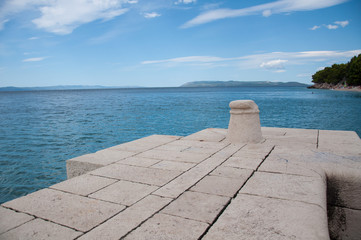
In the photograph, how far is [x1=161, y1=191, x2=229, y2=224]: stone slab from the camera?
2.69m

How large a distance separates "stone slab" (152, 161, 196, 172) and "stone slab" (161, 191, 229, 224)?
1062mm

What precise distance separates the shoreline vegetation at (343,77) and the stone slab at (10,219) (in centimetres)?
8565

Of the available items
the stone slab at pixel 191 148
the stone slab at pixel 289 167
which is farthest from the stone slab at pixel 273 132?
the stone slab at pixel 289 167

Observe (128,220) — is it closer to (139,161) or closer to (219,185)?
(219,185)

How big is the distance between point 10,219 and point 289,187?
3.28 meters

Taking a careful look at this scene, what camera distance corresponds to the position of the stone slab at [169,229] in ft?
7.59

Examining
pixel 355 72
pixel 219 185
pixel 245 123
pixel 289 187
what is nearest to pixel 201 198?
pixel 219 185

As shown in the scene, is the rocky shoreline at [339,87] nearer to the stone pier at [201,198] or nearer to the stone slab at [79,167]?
the stone pier at [201,198]

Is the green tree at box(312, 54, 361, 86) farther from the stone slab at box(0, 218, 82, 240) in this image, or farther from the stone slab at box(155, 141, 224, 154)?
the stone slab at box(0, 218, 82, 240)

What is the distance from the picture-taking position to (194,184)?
356 centimetres

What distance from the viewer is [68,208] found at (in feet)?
9.75

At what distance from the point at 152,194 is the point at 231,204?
990mm

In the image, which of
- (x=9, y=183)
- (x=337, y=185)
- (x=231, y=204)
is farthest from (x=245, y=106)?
(x=9, y=183)

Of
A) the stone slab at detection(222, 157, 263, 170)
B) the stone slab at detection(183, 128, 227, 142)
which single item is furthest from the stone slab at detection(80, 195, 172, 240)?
the stone slab at detection(183, 128, 227, 142)
